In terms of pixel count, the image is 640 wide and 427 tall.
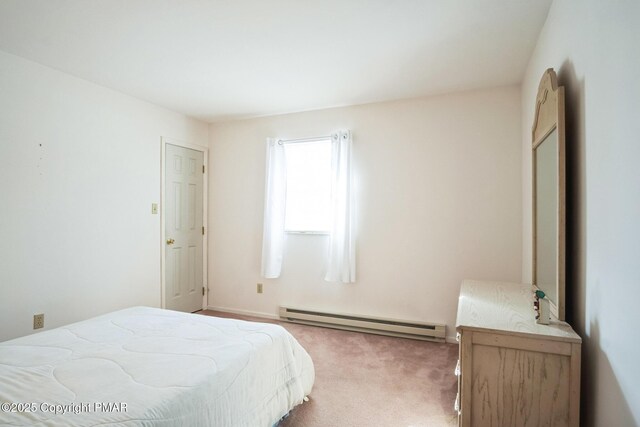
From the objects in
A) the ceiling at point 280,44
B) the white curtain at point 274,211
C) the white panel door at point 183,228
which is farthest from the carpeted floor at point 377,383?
the ceiling at point 280,44

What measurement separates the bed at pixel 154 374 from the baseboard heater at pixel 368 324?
1308 millimetres

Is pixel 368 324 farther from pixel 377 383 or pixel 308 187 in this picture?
pixel 308 187

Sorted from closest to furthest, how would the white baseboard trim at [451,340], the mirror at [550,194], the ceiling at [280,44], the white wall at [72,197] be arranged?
1. the mirror at [550,194]
2. the ceiling at [280,44]
3. the white wall at [72,197]
4. the white baseboard trim at [451,340]

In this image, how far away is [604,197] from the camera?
109 centimetres

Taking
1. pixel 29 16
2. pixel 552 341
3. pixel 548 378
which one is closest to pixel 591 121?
pixel 552 341

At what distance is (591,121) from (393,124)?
217 centimetres

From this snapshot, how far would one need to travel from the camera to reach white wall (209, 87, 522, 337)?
291 cm

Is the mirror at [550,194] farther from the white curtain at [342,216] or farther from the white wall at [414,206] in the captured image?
the white curtain at [342,216]

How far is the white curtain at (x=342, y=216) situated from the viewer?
3.33m

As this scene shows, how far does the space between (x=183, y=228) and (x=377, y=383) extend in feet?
9.07

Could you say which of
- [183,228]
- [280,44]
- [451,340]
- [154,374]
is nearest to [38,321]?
[183,228]

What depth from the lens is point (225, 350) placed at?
158cm

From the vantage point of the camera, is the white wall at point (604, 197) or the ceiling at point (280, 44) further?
the ceiling at point (280, 44)

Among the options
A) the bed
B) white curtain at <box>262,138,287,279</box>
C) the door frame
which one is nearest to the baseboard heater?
white curtain at <box>262,138,287,279</box>
